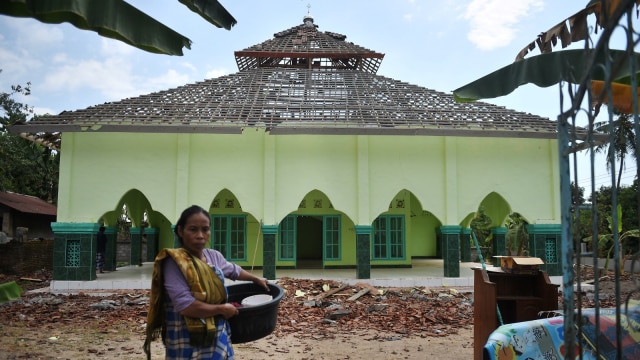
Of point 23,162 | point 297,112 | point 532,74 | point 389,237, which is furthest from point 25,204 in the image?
point 532,74

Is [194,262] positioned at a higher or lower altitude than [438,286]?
higher

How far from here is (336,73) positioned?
1688 cm

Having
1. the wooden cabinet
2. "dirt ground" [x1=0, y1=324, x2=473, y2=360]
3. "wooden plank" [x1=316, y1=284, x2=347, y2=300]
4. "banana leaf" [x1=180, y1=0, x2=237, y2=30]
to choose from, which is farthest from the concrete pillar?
"banana leaf" [x1=180, y1=0, x2=237, y2=30]

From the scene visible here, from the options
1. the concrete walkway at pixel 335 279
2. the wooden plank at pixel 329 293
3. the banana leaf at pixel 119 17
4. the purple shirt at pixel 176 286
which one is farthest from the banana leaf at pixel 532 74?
the concrete walkway at pixel 335 279

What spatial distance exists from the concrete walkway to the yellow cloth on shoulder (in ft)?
33.3

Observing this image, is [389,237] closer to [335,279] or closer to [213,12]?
[335,279]

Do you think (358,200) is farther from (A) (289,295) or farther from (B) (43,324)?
(B) (43,324)

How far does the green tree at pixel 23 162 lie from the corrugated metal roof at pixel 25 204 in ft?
4.48

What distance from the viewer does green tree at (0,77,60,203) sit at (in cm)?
2331

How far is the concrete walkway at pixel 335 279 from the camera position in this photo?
12.6m

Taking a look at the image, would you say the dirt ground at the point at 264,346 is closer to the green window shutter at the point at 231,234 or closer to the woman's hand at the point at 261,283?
the woman's hand at the point at 261,283

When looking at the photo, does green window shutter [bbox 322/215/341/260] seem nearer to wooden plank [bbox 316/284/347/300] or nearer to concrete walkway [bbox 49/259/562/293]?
concrete walkway [bbox 49/259/562/293]

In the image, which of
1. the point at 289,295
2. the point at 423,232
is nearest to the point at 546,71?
the point at 289,295

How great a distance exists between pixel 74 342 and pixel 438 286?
884 centimetres
